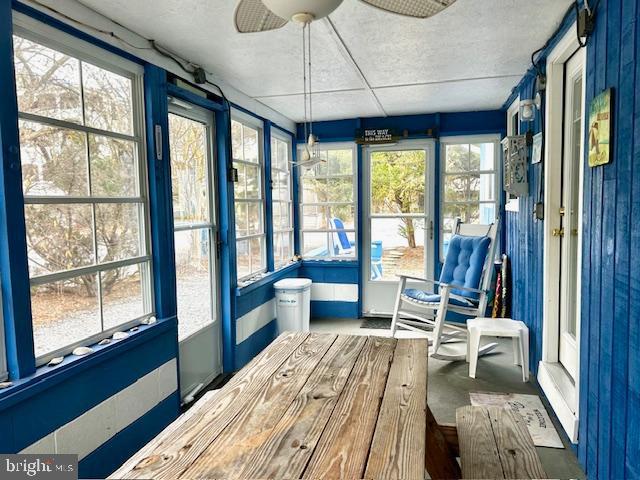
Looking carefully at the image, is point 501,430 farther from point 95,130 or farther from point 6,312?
point 95,130

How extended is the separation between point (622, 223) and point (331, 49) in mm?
1873

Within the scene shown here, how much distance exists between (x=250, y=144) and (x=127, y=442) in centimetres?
262

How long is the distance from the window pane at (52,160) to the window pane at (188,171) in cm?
75

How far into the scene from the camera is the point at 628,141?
1513mm

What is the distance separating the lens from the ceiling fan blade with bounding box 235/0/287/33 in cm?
138

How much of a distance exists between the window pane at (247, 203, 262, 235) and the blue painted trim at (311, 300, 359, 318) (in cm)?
142

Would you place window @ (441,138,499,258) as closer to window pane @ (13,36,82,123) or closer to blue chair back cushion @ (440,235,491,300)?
blue chair back cushion @ (440,235,491,300)

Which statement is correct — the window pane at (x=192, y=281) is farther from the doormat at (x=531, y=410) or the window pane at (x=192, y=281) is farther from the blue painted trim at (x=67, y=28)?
the doormat at (x=531, y=410)

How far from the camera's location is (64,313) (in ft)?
6.33

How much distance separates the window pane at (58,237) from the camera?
176cm

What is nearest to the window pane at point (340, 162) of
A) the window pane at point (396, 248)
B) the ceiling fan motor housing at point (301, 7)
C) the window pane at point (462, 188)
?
the window pane at point (396, 248)

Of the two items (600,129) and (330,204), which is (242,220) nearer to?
(330,204)

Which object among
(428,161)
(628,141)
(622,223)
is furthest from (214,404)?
(428,161)

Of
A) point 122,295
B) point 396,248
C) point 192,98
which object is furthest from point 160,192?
point 396,248
